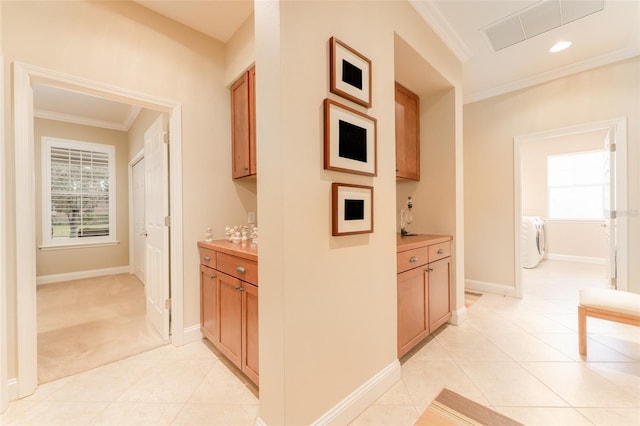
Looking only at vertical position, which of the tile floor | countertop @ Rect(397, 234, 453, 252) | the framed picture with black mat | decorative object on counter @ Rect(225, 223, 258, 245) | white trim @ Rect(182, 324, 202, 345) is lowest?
the tile floor

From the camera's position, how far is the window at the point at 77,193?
4.32 metres

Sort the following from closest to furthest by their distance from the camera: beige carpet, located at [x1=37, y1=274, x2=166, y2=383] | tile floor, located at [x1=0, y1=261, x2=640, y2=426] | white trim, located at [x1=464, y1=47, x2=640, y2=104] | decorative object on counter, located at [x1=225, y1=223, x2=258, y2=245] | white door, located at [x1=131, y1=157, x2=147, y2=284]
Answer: tile floor, located at [x1=0, y1=261, x2=640, y2=426] → beige carpet, located at [x1=37, y1=274, x2=166, y2=383] → decorative object on counter, located at [x1=225, y1=223, x2=258, y2=245] → white trim, located at [x1=464, y1=47, x2=640, y2=104] → white door, located at [x1=131, y1=157, x2=147, y2=284]

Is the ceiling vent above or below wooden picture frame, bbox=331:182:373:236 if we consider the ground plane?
above

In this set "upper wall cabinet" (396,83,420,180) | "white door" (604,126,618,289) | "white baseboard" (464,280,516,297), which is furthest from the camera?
"white baseboard" (464,280,516,297)

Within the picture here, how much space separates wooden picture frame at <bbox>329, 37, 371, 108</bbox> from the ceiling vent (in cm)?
180

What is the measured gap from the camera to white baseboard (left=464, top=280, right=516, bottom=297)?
3392 millimetres

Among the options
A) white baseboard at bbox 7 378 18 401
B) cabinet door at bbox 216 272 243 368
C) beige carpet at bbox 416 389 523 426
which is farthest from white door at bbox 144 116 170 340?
beige carpet at bbox 416 389 523 426

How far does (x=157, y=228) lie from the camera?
2.47m

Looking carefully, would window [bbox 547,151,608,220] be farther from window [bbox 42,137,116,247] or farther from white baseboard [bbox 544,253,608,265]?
window [bbox 42,137,116,247]

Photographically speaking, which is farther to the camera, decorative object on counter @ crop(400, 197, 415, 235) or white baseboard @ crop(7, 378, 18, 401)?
decorative object on counter @ crop(400, 197, 415, 235)

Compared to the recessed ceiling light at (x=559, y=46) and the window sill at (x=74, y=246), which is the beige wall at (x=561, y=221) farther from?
the window sill at (x=74, y=246)

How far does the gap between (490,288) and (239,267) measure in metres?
3.46

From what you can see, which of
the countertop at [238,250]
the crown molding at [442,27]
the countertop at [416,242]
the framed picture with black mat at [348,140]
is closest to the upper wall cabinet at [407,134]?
the crown molding at [442,27]

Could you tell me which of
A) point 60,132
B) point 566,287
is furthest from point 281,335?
point 60,132
